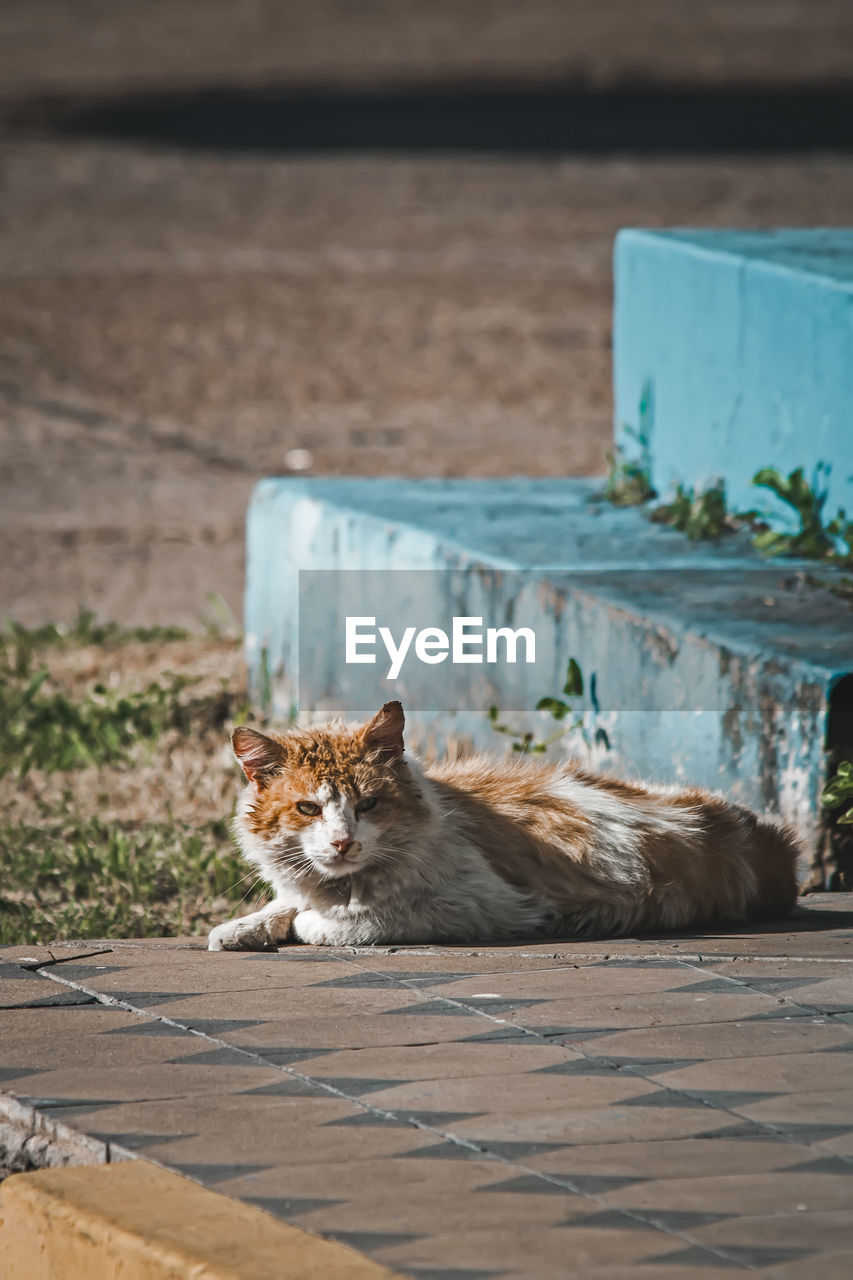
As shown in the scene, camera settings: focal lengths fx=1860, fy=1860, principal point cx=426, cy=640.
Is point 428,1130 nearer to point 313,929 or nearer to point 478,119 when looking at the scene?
point 313,929

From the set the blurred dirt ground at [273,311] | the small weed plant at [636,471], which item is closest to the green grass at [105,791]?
the blurred dirt ground at [273,311]

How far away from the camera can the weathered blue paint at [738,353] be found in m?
5.95

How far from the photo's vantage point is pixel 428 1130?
122 inches

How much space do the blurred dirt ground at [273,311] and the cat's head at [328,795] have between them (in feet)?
15.0

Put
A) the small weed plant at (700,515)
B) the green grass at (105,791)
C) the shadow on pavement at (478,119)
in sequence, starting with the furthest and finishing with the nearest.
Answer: the shadow on pavement at (478,119), the small weed plant at (700,515), the green grass at (105,791)

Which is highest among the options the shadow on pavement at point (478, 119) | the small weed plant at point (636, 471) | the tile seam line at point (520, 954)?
the shadow on pavement at point (478, 119)

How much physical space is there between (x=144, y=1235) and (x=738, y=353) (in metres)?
4.44

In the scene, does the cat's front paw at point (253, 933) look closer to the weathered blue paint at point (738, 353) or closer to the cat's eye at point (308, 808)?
the cat's eye at point (308, 808)

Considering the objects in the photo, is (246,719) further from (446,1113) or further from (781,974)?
(446,1113)

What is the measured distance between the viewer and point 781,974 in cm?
395

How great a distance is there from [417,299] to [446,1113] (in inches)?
480

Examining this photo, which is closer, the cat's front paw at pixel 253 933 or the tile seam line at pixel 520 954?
the tile seam line at pixel 520 954

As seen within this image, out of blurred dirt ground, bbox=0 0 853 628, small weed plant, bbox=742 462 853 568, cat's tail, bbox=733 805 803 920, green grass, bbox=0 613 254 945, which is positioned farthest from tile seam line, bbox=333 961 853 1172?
blurred dirt ground, bbox=0 0 853 628

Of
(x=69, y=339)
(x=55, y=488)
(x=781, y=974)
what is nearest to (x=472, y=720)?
(x=781, y=974)
